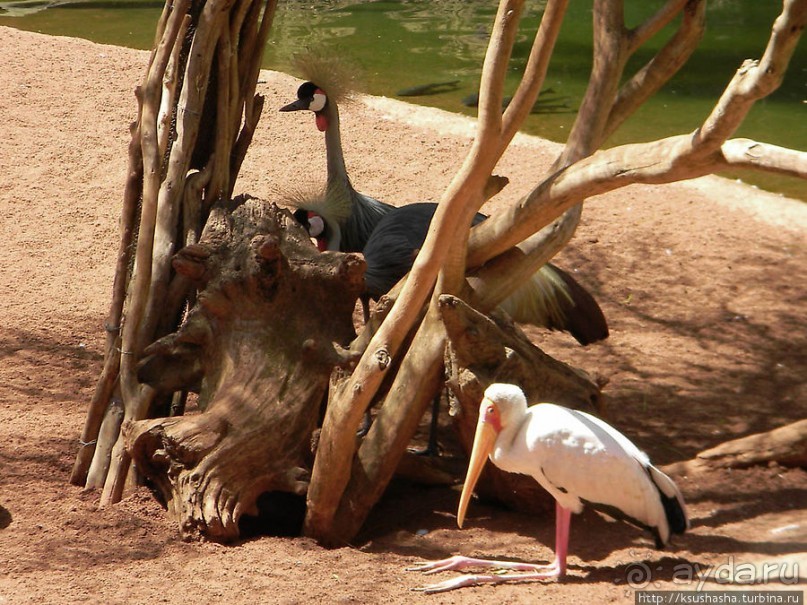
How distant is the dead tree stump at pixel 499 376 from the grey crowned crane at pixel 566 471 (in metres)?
0.33

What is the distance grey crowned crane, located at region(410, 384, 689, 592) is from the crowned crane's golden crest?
13.6 ft

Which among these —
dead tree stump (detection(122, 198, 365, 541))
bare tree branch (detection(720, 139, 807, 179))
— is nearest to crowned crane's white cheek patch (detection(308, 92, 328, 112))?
dead tree stump (detection(122, 198, 365, 541))

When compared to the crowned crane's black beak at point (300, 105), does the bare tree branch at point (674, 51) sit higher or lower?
higher

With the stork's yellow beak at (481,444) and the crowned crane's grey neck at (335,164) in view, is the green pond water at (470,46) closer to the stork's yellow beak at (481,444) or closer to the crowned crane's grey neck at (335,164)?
the crowned crane's grey neck at (335,164)

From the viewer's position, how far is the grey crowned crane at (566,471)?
3.55m

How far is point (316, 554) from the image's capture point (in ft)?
12.5

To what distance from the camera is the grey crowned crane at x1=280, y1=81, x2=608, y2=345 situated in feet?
17.8

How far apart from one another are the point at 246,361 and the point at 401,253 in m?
1.66

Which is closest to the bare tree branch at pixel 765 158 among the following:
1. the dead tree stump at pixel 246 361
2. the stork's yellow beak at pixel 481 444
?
the stork's yellow beak at pixel 481 444

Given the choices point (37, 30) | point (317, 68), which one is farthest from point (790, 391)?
point (37, 30)

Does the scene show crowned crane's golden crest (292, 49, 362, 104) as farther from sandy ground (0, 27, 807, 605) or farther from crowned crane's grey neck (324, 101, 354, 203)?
sandy ground (0, 27, 807, 605)

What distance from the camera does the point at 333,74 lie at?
727cm

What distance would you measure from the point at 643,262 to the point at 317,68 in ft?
8.64

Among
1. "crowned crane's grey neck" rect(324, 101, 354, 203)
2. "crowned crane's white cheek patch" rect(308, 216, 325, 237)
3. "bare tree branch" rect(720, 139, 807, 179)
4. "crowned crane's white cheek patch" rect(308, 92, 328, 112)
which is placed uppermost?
"bare tree branch" rect(720, 139, 807, 179)
